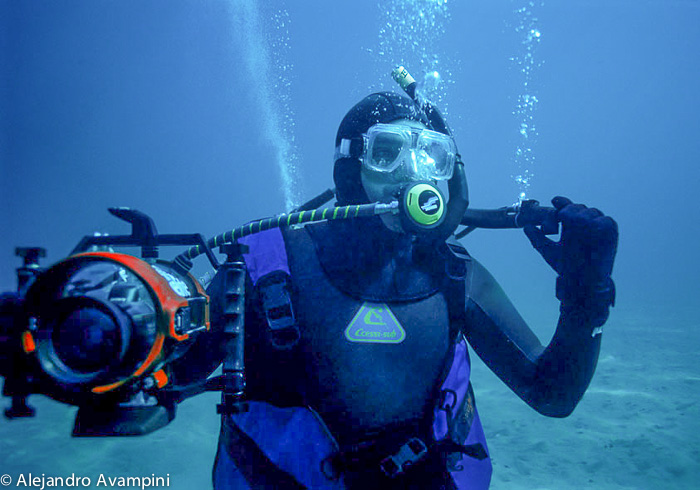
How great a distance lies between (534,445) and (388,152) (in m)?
5.66

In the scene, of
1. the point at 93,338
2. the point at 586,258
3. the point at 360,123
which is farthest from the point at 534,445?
the point at 93,338

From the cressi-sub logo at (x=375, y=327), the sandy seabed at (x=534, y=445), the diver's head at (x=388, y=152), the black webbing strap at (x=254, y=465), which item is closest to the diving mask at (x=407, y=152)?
the diver's head at (x=388, y=152)

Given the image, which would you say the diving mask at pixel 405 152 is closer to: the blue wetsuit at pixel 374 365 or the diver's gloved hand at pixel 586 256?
the blue wetsuit at pixel 374 365

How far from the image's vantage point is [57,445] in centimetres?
548

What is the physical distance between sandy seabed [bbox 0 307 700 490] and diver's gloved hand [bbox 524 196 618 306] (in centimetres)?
404

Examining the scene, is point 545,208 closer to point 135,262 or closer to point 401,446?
point 401,446

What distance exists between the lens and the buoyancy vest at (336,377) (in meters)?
1.47


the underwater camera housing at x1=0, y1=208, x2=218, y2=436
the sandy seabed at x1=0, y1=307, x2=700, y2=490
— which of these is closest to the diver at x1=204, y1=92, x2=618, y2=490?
the underwater camera housing at x1=0, y1=208, x2=218, y2=436

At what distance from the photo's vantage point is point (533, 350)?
1.84 meters

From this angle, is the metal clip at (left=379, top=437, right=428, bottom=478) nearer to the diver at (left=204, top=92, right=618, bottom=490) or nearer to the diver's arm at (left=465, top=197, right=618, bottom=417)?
the diver at (left=204, top=92, right=618, bottom=490)

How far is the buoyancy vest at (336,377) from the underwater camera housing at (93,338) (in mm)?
648

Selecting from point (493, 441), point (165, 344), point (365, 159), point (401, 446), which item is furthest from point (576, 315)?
point (493, 441)

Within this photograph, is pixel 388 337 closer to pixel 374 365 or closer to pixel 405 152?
pixel 374 365

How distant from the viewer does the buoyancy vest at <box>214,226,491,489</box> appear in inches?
57.7
